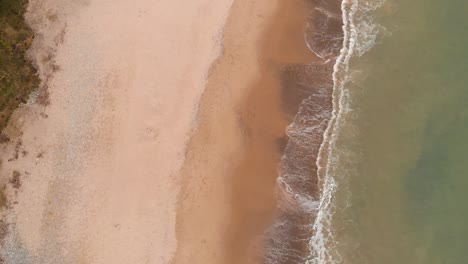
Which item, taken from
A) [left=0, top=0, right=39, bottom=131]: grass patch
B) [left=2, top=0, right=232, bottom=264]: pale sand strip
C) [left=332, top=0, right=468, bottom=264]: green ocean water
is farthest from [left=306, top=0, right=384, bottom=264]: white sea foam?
[left=0, top=0, right=39, bottom=131]: grass patch

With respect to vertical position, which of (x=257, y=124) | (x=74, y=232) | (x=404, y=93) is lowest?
(x=74, y=232)

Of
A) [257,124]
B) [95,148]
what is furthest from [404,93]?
[95,148]

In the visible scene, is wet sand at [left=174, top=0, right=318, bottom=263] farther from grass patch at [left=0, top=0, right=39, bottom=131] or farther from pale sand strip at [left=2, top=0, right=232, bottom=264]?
grass patch at [left=0, top=0, right=39, bottom=131]

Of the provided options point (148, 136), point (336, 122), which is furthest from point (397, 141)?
point (148, 136)

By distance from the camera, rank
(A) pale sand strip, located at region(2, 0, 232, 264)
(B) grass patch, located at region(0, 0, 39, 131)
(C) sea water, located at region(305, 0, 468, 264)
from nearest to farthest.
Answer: (A) pale sand strip, located at region(2, 0, 232, 264)
(B) grass patch, located at region(0, 0, 39, 131)
(C) sea water, located at region(305, 0, 468, 264)

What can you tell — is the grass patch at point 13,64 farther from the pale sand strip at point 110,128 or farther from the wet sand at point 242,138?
the wet sand at point 242,138

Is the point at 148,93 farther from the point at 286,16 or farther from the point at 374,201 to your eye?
the point at 374,201

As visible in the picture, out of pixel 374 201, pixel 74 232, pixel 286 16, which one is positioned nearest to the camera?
pixel 74 232

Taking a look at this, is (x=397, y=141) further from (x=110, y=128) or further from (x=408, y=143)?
(x=110, y=128)
